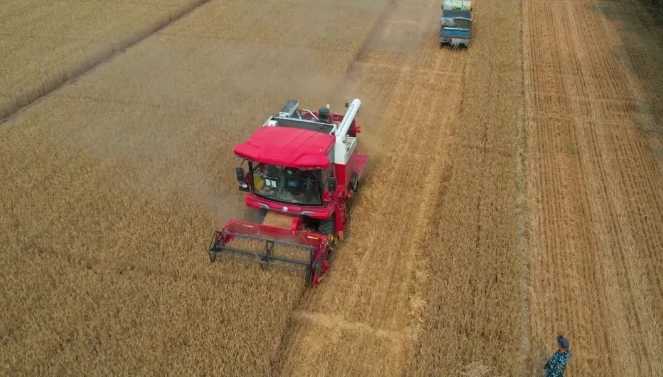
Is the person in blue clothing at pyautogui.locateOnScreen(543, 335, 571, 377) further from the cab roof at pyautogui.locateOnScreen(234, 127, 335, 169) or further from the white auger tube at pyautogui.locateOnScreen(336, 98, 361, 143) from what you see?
the white auger tube at pyautogui.locateOnScreen(336, 98, 361, 143)

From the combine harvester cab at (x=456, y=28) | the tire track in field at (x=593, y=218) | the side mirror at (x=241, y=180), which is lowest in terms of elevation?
the tire track in field at (x=593, y=218)

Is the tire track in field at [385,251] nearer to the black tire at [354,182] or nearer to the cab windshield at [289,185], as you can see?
the black tire at [354,182]

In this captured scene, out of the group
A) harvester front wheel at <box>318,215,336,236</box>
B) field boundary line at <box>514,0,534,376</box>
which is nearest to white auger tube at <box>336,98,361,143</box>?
harvester front wheel at <box>318,215,336,236</box>

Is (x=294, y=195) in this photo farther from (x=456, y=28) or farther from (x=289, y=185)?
(x=456, y=28)

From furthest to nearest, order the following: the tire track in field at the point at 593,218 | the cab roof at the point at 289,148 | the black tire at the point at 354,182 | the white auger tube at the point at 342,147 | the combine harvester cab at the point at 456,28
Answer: the combine harvester cab at the point at 456,28 → the black tire at the point at 354,182 → the white auger tube at the point at 342,147 → the cab roof at the point at 289,148 → the tire track in field at the point at 593,218

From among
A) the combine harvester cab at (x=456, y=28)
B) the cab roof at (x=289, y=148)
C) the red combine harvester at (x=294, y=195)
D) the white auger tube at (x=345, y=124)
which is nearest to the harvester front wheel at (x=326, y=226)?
the red combine harvester at (x=294, y=195)

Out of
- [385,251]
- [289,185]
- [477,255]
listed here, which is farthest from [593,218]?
[289,185]
